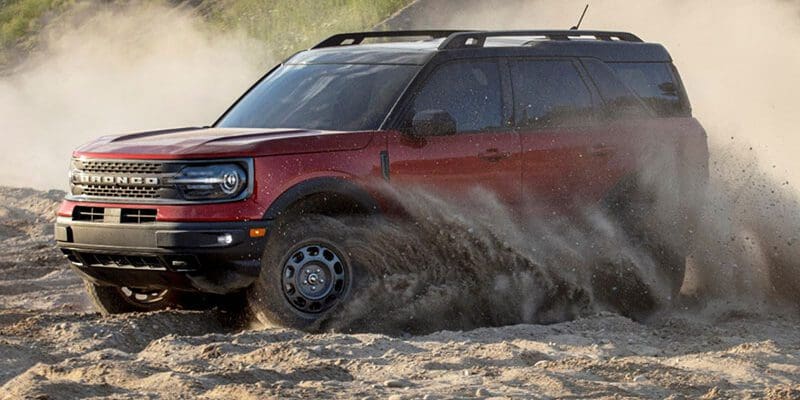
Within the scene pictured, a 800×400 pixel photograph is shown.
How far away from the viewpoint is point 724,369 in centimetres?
799

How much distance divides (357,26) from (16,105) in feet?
26.5

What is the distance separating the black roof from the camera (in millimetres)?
10052

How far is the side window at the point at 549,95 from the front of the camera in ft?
33.3

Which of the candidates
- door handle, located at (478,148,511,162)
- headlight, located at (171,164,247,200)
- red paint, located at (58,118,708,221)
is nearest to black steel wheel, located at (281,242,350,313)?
red paint, located at (58,118,708,221)

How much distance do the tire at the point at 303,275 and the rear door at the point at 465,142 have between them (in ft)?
1.99

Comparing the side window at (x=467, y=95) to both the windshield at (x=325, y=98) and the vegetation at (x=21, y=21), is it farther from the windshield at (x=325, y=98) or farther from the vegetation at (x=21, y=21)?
the vegetation at (x=21, y=21)

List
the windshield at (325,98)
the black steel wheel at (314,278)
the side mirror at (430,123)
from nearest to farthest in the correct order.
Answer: the black steel wheel at (314,278) → the side mirror at (430,123) → the windshield at (325,98)

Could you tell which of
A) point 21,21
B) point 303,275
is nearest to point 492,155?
point 303,275

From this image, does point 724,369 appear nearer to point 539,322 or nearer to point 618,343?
point 618,343

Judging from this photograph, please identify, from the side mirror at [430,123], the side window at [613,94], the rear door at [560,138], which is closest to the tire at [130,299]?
the side mirror at [430,123]

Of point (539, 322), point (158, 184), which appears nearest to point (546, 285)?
point (539, 322)

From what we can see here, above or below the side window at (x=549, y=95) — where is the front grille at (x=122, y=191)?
below

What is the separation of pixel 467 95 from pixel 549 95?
68 centimetres

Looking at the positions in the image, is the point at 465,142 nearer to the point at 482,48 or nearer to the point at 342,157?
the point at 482,48
